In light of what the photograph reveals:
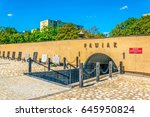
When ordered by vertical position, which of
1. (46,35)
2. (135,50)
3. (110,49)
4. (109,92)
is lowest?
(109,92)

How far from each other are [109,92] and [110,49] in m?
9.60

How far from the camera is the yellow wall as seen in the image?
19.2 metres

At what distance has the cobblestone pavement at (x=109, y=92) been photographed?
11.2 meters

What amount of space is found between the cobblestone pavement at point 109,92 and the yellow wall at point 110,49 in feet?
15.7

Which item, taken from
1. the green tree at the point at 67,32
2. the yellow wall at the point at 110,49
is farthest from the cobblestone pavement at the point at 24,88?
the green tree at the point at 67,32

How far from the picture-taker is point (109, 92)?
1237 centimetres

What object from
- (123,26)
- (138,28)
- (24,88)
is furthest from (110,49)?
(123,26)

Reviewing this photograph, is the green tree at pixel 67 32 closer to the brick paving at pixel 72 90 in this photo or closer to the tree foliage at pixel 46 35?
the tree foliage at pixel 46 35

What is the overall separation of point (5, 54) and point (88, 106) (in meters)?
31.5

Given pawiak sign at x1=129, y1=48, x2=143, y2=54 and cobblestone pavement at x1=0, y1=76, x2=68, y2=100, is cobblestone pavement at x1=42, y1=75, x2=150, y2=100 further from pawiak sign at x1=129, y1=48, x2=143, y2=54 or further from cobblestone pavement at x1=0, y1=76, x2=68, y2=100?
pawiak sign at x1=129, y1=48, x2=143, y2=54

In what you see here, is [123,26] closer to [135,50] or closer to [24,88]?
[135,50]

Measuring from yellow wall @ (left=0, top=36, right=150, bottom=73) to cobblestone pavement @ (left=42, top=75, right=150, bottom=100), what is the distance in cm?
478

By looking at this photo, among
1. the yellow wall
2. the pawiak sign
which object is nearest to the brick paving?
the yellow wall

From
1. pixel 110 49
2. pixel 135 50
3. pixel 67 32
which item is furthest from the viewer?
pixel 67 32
